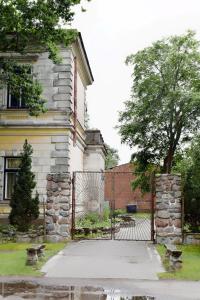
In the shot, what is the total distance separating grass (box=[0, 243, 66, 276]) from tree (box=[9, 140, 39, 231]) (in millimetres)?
1543

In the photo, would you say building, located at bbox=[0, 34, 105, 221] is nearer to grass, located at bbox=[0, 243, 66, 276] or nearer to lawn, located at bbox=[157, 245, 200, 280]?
grass, located at bbox=[0, 243, 66, 276]

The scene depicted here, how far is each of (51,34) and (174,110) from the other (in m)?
12.2

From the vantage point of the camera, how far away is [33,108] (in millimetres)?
18844

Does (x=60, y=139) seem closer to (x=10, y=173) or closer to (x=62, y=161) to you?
(x=62, y=161)

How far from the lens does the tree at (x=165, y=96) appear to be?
91.9 ft

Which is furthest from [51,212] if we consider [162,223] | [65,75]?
[65,75]

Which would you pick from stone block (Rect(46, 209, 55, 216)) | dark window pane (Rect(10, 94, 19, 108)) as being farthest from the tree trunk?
stone block (Rect(46, 209, 55, 216))

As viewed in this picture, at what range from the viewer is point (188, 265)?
12.3 metres

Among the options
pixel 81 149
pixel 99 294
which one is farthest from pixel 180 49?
pixel 99 294

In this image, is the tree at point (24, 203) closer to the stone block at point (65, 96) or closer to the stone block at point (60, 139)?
the stone block at point (60, 139)

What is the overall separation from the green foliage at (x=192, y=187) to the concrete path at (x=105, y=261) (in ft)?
6.13

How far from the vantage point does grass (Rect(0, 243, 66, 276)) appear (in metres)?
11.2

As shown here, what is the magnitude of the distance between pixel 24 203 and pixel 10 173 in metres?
4.28

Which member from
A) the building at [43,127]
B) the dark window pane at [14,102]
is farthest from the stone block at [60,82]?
the dark window pane at [14,102]
